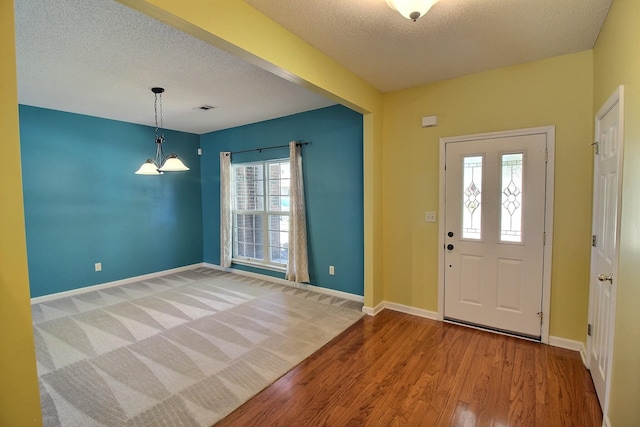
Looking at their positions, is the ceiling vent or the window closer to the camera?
the ceiling vent

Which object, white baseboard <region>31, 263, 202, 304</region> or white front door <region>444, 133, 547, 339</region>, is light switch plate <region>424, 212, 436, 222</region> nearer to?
white front door <region>444, 133, 547, 339</region>

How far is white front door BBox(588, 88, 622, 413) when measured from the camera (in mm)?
1796

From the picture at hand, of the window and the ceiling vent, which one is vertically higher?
the ceiling vent

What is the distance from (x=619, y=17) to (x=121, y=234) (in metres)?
6.11

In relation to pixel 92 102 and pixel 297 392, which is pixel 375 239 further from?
pixel 92 102

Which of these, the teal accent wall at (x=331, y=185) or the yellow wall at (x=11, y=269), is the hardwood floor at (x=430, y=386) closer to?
the yellow wall at (x=11, y=269)

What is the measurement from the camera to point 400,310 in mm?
3635

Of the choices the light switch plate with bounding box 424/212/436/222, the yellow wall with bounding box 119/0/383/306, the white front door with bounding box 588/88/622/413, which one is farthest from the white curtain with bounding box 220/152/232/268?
the white front door with bounding box 588/88/622/413

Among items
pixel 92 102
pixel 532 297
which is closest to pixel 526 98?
pixel 532 297

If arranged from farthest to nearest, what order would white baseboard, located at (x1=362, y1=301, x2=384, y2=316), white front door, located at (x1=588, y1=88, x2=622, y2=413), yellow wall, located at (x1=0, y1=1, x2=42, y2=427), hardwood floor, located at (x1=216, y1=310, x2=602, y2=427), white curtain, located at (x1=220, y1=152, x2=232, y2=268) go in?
white curtain, located at (x1=220, y1=152, x2=232, y2=268)
white baseboard, located at (x1=362, y1=301, x2=384, y2=316)
hardwood floor, located at (x1=216, y1=310, x2=602, y2=427)
white front door, located at (x1=588, y1=88, x2=622, y2=413)
yellow wall, located at (x1=0, y1=1, x2=42, y2=427)

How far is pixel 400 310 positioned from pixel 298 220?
1862 mm

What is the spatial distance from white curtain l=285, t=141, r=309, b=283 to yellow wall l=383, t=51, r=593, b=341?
1.26 meters

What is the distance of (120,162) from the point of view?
15.8 ft

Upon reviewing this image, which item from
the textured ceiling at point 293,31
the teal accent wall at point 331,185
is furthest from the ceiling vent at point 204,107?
the teal accent wall at point 331,185
